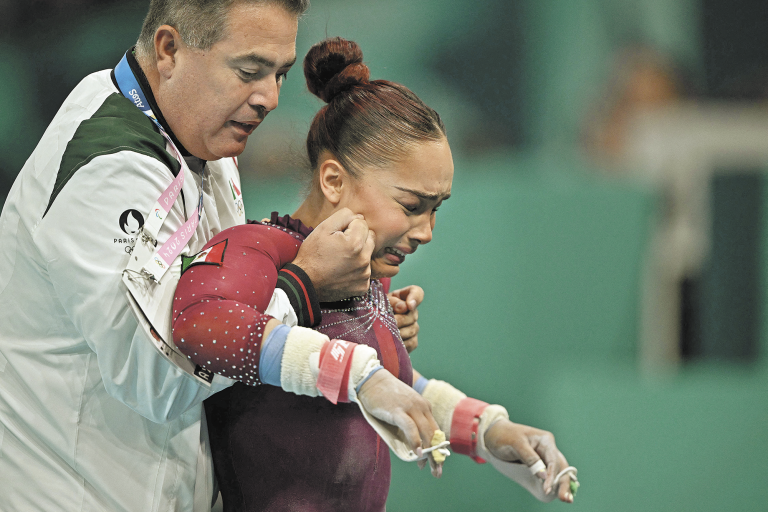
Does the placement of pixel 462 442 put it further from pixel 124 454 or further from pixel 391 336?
pixel 124 454

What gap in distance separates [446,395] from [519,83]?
5.44 feet

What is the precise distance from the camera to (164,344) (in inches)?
40.9

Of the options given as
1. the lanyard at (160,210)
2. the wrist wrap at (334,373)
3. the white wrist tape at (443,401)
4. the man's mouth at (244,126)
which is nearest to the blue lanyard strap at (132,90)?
the lanyard at (160,210)

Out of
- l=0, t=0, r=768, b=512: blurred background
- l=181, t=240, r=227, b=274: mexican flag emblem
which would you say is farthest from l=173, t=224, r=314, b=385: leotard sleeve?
l=0, t=0, r=768, b=512: blurred background

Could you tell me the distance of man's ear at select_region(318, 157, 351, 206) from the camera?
4.49 feet

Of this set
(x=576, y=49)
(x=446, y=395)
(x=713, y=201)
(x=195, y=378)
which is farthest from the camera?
(x=576, y=49)

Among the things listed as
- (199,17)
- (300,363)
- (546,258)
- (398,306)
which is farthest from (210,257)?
(546,258)

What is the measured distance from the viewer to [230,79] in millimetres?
1290

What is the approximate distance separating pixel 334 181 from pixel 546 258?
124 centimetres

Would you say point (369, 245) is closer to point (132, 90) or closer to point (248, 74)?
point (248, 74)

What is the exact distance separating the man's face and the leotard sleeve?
0.89 ft

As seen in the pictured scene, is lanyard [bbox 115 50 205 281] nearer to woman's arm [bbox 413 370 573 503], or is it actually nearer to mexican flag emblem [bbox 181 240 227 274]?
mexican flag emblem [bbox 181 240 227 274]

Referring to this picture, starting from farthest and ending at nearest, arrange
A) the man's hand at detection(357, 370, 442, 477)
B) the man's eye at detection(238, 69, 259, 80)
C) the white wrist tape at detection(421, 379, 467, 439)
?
the white wrist tape at detection(421, 379, 467, 439) < the man's eye at detection(238, 69, 259, 80) < the man's hand at detection(357, 370, 442, 477)

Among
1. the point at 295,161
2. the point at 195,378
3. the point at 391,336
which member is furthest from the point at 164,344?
the point at 295,161
